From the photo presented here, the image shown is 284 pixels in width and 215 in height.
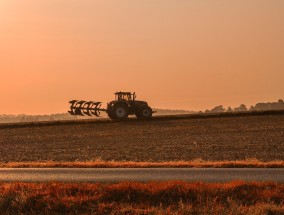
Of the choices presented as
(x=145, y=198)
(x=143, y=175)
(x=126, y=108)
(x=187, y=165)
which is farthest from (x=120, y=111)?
(x=145, y=198)

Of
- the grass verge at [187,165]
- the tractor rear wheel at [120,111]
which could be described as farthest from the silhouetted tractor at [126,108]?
the grass verge at [187,165]

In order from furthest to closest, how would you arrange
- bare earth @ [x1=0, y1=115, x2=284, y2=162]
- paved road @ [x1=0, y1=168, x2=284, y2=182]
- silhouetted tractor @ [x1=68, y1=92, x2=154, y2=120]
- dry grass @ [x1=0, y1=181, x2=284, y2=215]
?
silhouetted tractor @ [x1=68, y1=92, x2=154, y2=120]
bare earth @ [x1=0, y1=115, x2=284, y2=162]
paved road @ [x1=0, y1=168, x2=284, y2=182]
dry grass @ [x1=0, y1=181, x2=284, y2=215]

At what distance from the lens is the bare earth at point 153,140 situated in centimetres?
2583

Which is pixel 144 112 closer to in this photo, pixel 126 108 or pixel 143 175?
pixel 126 108

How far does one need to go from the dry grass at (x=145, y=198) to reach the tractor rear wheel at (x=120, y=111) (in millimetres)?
33982

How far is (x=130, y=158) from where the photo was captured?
80.7ft

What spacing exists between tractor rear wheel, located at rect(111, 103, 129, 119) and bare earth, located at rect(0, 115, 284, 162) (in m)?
1.48

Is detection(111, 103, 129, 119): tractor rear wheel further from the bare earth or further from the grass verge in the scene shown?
the grass verge

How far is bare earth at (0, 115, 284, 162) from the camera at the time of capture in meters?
25.8

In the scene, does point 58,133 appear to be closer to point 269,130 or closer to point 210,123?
point 210,123

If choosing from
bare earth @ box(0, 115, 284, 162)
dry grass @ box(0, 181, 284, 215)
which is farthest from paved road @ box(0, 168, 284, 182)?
bare earth @ box(0, 115, 284, 162)

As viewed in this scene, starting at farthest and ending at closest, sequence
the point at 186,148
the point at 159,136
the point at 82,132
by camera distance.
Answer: the point at 82,132 < the point at 159,136 < the point at 186,148

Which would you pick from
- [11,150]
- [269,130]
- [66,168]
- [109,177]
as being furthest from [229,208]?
[269,130]

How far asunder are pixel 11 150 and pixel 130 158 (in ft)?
34.5
